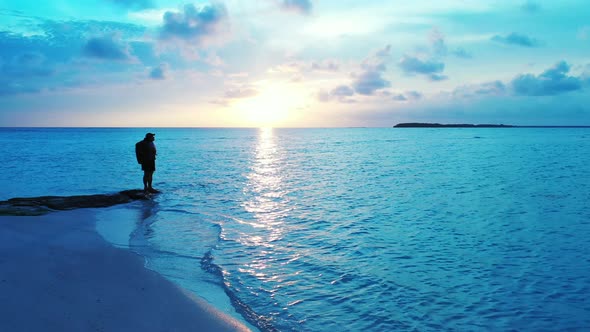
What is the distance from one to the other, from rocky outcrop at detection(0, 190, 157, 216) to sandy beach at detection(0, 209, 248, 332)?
162 inches

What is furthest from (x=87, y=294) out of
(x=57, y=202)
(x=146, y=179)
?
(x=146, y=179)

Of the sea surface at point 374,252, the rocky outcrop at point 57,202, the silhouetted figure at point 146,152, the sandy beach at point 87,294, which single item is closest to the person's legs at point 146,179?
the silhouetted figure at point 146,152

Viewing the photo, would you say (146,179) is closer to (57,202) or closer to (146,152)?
(146,152)

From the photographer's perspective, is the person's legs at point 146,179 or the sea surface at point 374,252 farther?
the person's legs at point 146,179

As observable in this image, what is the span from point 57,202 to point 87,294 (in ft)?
35.9

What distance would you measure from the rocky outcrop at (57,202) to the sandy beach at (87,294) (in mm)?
4112

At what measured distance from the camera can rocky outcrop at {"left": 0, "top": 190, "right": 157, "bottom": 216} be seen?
13.8 m

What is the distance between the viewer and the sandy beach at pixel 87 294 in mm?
5707

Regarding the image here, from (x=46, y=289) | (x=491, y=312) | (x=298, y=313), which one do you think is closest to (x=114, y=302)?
(x=46, y=289)

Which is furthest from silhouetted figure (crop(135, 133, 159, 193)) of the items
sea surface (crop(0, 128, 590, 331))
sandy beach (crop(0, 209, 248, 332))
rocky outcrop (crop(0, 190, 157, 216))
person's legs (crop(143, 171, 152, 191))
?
sandy beach (crop(0, 209, 248, 332))

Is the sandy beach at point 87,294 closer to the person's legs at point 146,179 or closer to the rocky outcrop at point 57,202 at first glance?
the rocky outcrop at point 57,202

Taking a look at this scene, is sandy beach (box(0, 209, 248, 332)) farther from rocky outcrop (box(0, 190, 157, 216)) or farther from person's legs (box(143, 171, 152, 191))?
person's legs (box(143, 171, 152, 191))

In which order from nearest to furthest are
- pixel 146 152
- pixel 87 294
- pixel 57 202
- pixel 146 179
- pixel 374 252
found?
pixel 87 294 < pixel 374 252 < pixel 57 202 < pixel 146 152 < pixel 146 179

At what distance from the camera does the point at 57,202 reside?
1577 cm
